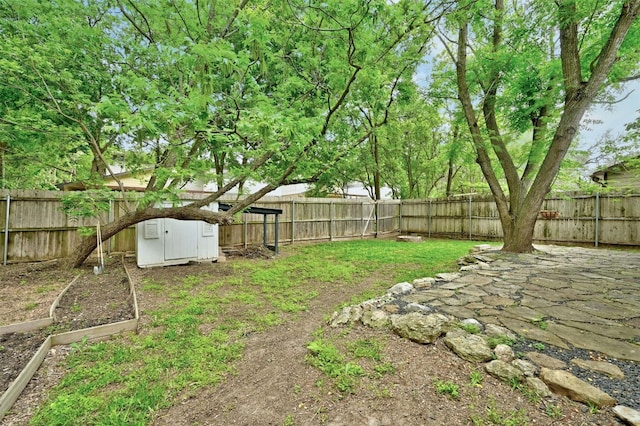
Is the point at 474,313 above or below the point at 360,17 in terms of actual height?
below

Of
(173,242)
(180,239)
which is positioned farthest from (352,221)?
(173,242)

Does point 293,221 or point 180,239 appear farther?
point 293,221

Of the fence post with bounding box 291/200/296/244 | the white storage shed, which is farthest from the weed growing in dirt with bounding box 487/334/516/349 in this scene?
the fence post with bounding box 291/200/296/244

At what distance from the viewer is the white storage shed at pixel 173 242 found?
543cm

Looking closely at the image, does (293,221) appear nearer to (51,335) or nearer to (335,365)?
(51,335)

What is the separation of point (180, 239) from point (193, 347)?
394cm

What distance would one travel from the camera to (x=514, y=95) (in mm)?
5781

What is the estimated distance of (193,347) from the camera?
8.07ft

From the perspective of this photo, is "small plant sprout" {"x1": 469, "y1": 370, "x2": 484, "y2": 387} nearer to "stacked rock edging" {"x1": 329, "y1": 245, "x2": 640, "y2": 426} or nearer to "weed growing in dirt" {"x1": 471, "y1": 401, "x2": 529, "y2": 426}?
"stacked rock edging" {"x1": 329, "y1": 245, "x2": 640, "y2": 426}

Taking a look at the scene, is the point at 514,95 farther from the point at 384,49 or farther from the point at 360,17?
the point at 360,17

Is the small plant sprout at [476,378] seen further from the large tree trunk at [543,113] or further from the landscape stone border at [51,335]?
the large tree trunk at [543,113]

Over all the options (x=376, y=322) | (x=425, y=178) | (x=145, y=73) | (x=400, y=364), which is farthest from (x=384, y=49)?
(x=425, y=178)

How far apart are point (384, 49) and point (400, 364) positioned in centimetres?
418

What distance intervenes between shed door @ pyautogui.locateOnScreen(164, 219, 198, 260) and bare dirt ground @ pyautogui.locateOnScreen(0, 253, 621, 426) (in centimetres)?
342
